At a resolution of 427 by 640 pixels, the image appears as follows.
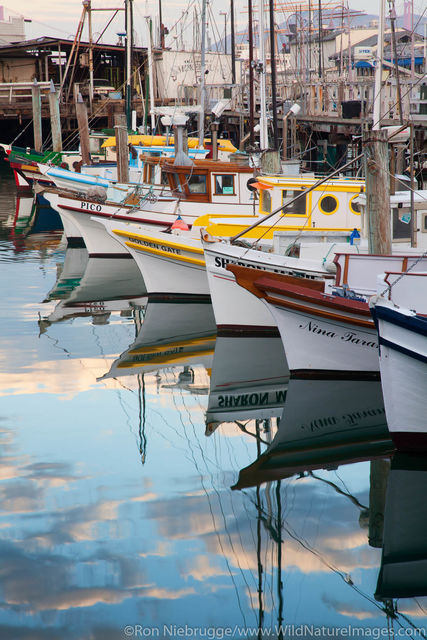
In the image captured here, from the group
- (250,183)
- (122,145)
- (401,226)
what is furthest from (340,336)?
(122,145)

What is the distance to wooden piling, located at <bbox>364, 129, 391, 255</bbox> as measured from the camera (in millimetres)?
11664

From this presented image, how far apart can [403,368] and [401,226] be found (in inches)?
194

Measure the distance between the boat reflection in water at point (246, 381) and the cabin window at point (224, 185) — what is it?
6.57 metres

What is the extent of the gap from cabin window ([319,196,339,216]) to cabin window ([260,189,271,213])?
4.22 feet

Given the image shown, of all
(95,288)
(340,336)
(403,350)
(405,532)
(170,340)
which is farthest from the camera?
(95,288)

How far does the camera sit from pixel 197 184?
20656 millimetres

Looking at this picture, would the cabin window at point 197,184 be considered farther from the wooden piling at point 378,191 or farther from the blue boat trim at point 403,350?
the blue boat trim at point 403,350

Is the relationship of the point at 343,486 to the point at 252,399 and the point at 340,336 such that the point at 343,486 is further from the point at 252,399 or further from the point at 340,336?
the point at 340,336

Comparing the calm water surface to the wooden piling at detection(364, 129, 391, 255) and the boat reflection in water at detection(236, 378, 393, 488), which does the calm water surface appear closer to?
the boat reflection in water at detection(236, 378, 393, 488)

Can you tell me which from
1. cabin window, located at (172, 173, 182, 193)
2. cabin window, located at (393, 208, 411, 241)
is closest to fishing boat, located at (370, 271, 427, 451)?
cabin window, located at (393, 208, 411, 241)

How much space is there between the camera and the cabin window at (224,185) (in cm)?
2052

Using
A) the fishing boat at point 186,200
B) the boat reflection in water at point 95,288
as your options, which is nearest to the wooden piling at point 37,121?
the boat reflection in water at point 95,288

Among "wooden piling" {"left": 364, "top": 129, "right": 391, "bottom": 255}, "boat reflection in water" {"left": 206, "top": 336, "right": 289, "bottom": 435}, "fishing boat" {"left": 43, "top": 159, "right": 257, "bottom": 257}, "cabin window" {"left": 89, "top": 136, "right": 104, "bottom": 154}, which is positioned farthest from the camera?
"cabin window" {"left": 89, "top": 136, "right": 104, "bottom": 154}

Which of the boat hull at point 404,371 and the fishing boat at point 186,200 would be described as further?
the fishing boat at point 186,200
